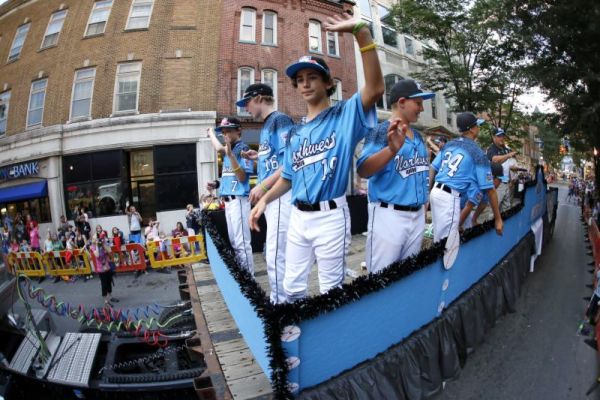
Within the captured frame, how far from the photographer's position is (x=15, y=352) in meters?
3.96

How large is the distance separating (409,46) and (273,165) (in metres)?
24.7

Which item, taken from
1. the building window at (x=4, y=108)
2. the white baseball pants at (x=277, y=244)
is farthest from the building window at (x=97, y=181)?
the white baseball pants at (x=277, y=244)

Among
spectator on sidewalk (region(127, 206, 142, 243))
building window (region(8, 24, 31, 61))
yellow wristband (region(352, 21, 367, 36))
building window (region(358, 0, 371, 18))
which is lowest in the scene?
spectator on sidewalk (region(127, 206, 142, 243))

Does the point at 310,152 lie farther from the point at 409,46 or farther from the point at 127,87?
the point at 409,46

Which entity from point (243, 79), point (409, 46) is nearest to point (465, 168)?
point (243, 79)

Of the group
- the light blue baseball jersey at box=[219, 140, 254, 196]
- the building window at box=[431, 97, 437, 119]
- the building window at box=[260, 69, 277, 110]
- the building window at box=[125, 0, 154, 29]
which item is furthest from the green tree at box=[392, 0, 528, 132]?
the light blue baseball jersey at box=[219, 140, 254, 196]

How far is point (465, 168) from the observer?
13.3ft

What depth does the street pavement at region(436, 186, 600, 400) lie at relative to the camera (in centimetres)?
303

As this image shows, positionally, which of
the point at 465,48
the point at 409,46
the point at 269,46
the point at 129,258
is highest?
the point at 409,46

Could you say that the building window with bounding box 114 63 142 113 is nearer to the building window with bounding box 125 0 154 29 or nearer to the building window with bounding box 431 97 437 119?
the building window with bounding box 125 0 154 29

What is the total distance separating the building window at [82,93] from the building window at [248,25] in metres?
7.22

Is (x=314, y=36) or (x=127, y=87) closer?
(x=127, y=87)

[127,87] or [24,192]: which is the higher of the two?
[127,87]

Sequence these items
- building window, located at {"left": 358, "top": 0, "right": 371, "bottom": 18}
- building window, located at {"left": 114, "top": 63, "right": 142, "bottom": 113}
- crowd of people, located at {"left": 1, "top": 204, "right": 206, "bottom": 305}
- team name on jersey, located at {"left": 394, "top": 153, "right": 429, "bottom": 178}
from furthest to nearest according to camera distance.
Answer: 1. building window, located at {"left": 358, "top": 0, "right": 371, "bottom": 18}
2. building window, located at {"left": 114, "top": 63, "right": 142, "bottom": 113}
3. crowd of people, located at {"left": 1, "top": 204, "right": 206, "bottom": 305}
4. team name on jersey, located at {"left": 394, "top": 153, "right": 429, "bottom": 178}
